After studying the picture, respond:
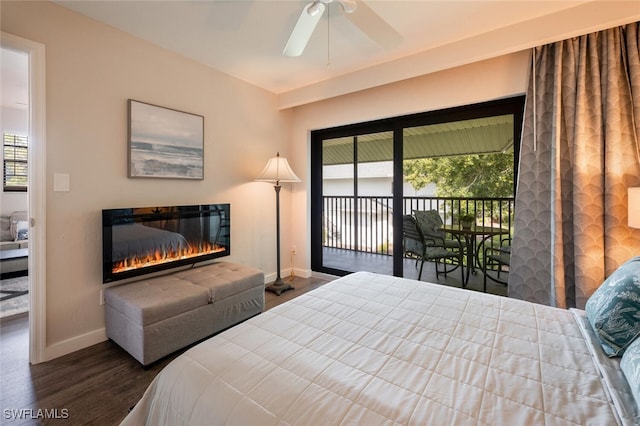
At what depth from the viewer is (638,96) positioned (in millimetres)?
1957

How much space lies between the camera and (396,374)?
3.14 ft

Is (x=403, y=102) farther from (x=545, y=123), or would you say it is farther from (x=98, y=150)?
(x=98, y=150)

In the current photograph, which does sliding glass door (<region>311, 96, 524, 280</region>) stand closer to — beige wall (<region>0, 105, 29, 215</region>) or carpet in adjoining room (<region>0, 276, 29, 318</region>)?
carpet in adjoining room (<region>0, 276, 29, 318</region>)

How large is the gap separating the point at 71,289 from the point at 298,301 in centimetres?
188

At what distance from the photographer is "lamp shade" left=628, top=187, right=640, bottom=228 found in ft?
5.72

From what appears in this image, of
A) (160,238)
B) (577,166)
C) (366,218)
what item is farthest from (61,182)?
(366,218)

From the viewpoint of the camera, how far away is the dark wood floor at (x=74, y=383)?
1.55 m

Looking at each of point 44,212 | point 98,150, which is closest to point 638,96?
point 98,150

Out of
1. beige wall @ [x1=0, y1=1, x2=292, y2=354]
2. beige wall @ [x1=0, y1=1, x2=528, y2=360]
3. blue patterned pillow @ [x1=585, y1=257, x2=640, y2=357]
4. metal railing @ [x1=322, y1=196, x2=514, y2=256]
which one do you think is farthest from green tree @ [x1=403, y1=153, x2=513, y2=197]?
beige wall @ [x1=0, y1=1, x2=292, y2=354]

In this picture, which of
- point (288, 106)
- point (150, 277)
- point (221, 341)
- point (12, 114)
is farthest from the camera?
point (12, 114)

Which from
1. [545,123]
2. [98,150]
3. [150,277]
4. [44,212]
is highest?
[545,123]

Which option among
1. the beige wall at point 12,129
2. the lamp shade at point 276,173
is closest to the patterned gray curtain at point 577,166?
the lamp shade at point 276,173

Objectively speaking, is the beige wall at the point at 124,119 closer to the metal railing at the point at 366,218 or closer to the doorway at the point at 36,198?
the doorway at the point at 36,198

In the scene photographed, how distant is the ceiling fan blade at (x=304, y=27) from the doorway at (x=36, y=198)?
1.76m
